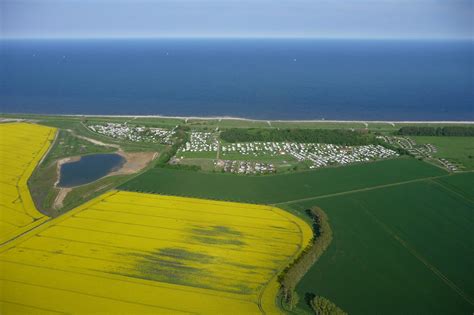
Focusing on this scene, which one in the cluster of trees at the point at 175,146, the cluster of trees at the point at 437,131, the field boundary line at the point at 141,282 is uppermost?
the cluster of trees at the point at 437,131

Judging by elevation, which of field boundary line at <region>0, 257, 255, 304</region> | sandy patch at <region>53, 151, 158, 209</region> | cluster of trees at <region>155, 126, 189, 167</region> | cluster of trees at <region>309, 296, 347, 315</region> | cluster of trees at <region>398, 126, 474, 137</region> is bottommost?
cluster of trees at <region>309, 296, 347, 315</region>

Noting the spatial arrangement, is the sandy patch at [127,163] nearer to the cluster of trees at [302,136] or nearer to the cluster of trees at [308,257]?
the cluster of trees at [302,136]

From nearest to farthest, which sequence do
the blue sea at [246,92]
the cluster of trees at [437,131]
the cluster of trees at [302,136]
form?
the cluster of trees at [302,136], the cluster of trees at [437,131], the blue sea at [246,92]

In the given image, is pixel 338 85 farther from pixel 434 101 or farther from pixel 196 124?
pixel 196 124

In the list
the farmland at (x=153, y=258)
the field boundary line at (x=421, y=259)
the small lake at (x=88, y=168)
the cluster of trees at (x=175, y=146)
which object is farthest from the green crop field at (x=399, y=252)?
the small lake at (x=88, y=168)

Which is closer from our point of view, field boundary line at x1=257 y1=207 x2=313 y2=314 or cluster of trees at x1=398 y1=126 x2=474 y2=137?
field boundary line at x1=257 y1=207 x2=313 y2=314

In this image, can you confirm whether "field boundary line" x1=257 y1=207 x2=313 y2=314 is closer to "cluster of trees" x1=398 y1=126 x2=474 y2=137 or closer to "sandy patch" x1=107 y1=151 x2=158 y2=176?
"sandy patch" x1=107 y1=151 x2=158 y2=176

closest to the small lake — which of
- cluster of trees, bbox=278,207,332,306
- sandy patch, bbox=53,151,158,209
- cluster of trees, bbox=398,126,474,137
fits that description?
sandy patch, bbox=53,151,158,209

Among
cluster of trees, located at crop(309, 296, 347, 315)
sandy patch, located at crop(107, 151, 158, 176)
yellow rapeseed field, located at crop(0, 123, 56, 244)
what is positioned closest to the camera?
cluster of trees, located at crop(309, 296, 347, 315)
